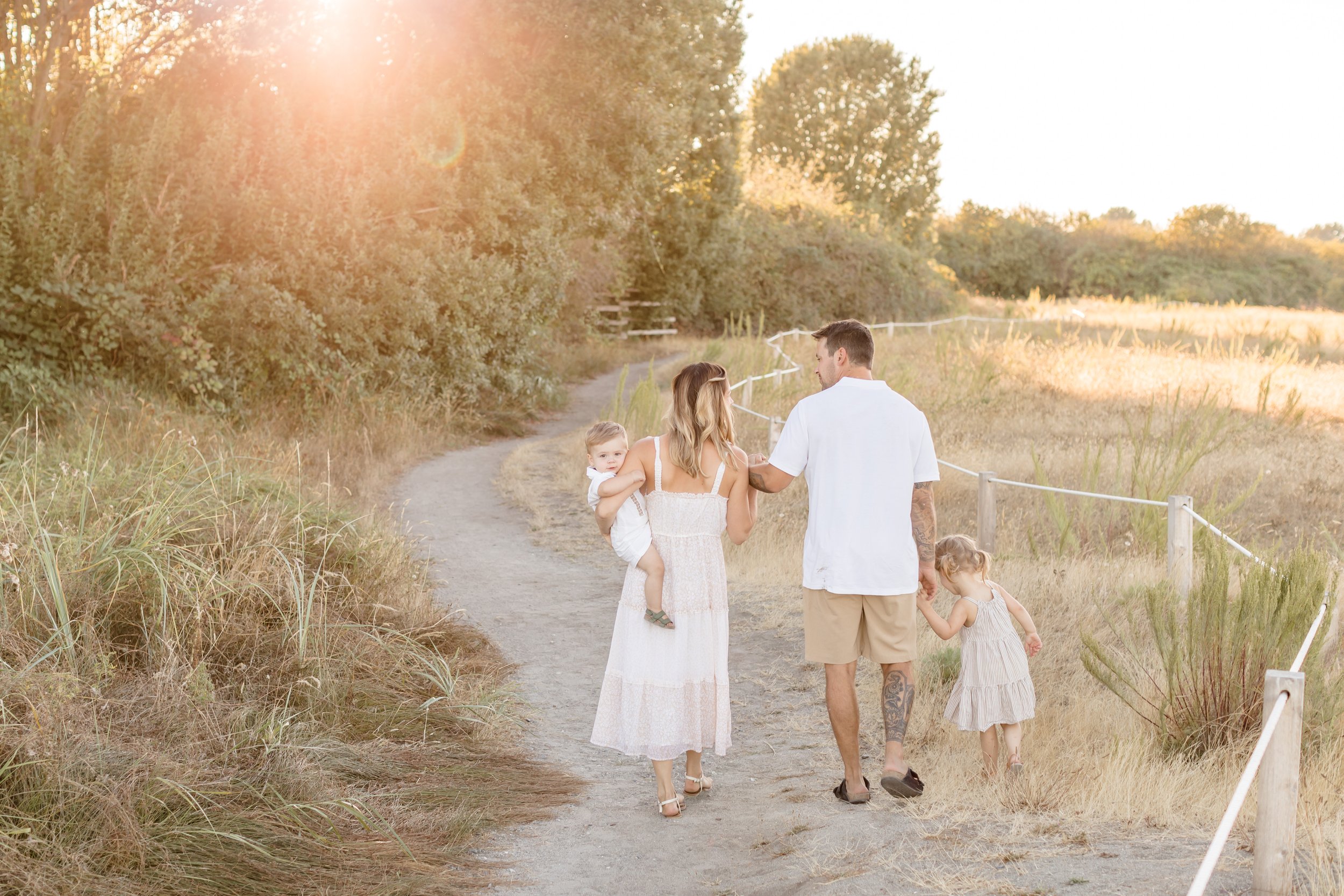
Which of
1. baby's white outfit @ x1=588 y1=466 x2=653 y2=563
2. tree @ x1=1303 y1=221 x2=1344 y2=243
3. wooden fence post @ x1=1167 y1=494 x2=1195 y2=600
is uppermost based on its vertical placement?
tree @ x1=1303 y1=221 x2=1344 y2=243

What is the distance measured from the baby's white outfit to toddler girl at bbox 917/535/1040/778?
3.78 ft

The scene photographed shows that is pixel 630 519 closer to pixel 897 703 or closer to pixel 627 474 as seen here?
pixel 627 474

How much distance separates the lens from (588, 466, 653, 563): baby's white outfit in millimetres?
4699

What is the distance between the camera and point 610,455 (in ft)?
15.8

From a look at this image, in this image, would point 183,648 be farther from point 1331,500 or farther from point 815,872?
point 1331,500

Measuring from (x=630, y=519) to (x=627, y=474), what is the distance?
0.64ft

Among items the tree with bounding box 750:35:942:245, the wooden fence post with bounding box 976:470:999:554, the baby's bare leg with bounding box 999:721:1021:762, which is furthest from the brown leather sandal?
the tree with bounding box 750:35:942:245

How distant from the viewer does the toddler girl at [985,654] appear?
187 inches

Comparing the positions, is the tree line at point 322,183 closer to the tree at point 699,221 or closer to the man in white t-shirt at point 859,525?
the tree at point 699,221

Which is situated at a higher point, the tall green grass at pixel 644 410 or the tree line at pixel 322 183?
the tree line at pixel 322 183

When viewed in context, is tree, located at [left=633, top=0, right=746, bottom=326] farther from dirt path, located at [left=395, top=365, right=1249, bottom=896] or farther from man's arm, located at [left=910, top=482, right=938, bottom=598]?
man's arm, located at [left=910, top=482, right=938, bottom=598]

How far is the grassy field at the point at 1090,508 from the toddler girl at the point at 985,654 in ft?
0.65

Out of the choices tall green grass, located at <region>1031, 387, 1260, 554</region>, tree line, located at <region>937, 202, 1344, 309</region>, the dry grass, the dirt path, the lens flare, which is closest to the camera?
the dirt path

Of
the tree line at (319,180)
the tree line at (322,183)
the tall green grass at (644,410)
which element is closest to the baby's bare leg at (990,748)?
the tall green grass at (644,410)
